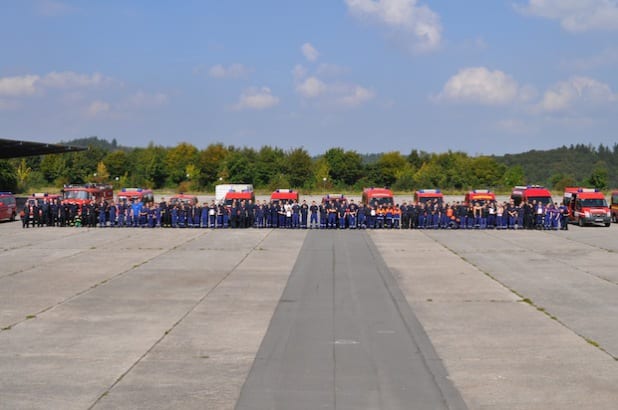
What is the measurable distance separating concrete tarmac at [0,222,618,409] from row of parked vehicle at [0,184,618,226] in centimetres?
1127

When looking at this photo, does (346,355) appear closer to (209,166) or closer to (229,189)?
(229,189)

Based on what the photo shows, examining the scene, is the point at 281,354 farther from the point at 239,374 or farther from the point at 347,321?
the point at 347,321

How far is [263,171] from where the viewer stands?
280 ft

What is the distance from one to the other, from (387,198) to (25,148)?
28.1m

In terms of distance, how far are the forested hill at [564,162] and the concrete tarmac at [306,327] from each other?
4618 inches

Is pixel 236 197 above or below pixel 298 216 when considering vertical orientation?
above

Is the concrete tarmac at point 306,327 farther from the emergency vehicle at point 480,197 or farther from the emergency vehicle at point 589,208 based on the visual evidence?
the emergency vehicle at point 480,197

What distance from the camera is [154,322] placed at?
1392cm

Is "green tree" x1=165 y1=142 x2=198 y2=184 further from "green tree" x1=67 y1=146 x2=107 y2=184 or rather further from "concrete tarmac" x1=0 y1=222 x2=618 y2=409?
"concrete tarmac" x1=0 y1=222 x2=618 y2=409

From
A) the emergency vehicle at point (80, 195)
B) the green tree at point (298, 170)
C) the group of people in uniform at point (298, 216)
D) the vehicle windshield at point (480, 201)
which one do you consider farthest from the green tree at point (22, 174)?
the vehicle windshield at point (480, 201)

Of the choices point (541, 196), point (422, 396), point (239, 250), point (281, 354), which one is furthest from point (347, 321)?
point (541, 196)

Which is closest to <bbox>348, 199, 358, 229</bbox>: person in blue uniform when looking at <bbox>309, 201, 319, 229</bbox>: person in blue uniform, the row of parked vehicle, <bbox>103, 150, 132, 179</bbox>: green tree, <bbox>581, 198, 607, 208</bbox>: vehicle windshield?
the row of parked vehicle

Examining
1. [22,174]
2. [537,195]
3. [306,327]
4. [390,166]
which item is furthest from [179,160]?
[306,327]

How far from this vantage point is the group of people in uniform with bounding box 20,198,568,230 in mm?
34875
